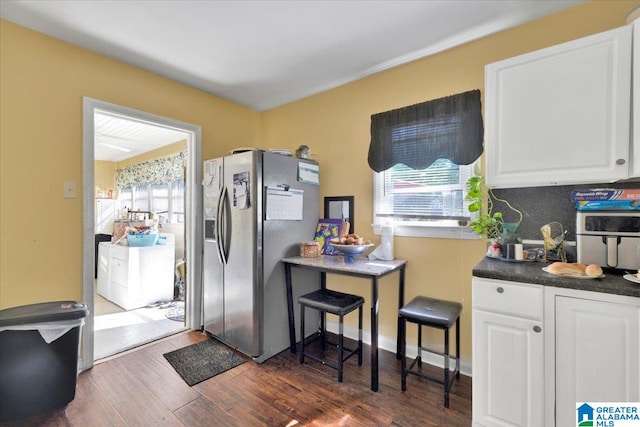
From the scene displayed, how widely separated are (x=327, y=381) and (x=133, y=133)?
445 centimetres

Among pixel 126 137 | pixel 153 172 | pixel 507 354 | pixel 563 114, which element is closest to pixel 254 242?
pixel 507 354

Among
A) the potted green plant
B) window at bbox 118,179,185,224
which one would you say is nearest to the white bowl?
the potted green plant

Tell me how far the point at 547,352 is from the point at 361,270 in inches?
41.3

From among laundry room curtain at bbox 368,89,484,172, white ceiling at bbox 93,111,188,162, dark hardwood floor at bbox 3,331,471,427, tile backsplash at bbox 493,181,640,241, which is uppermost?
white ceiling at bbox 93,111,188,162

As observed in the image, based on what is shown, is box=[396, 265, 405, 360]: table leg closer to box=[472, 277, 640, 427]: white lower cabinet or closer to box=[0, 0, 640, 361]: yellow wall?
box=[0, 0, 640, 361]: yellow wall

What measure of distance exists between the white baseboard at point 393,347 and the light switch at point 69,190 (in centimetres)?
252

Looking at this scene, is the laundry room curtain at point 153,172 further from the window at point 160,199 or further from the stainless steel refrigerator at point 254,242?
the stainless steel refrigerator at point 254,242

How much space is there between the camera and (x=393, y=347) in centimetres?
250

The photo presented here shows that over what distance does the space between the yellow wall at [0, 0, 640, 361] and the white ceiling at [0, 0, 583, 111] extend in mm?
117

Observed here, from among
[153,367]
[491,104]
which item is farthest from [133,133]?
[491,104]

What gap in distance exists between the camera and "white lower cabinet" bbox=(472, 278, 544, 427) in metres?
1.33

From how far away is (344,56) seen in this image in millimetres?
2371

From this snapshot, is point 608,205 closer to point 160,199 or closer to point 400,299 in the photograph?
point 400,299

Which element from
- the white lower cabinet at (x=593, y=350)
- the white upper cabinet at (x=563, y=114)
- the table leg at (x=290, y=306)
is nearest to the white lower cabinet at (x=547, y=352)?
the white lower cabinet at (x=593, y=350)
